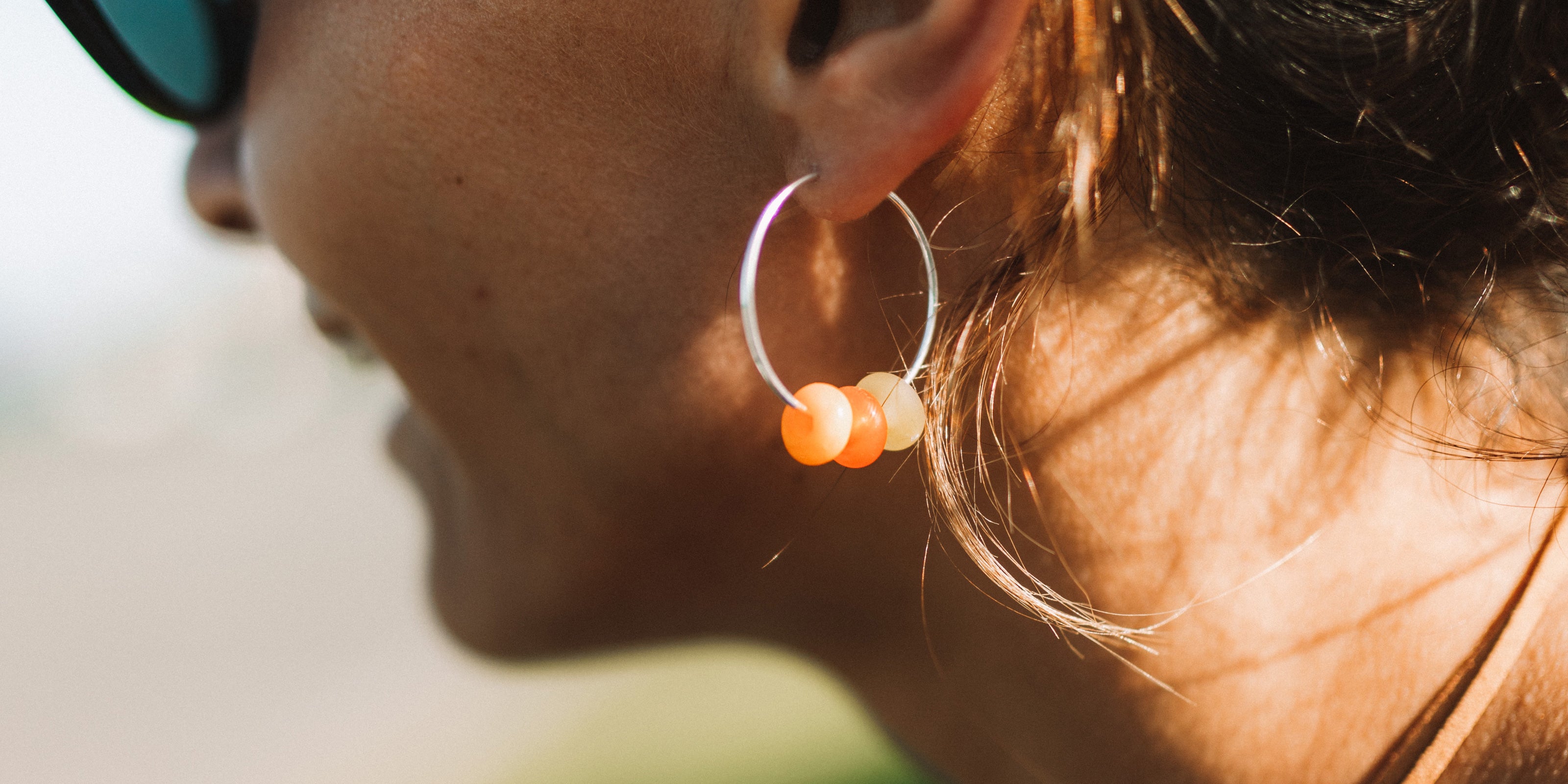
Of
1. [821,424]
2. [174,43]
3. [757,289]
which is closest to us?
[821,424]

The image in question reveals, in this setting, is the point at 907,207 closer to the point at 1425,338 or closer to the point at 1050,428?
the point at 1050,428

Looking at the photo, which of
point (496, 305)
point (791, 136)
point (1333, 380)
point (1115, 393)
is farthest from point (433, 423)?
point (1333, 380)

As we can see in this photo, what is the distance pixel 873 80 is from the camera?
0.43 m

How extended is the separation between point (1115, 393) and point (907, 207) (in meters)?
0.18

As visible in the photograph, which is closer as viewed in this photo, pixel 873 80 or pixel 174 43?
pixel 873 80

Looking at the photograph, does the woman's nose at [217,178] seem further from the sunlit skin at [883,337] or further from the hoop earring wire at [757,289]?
the hoop earring wire at [757,289]

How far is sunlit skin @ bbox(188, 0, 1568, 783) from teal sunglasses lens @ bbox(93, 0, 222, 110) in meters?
0.09

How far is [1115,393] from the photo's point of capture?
1.70 feet

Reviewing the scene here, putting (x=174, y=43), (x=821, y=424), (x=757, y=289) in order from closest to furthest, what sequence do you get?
1. (x=821, y=424)
2. (x=757, y=289)
3. (x=174, y=43)

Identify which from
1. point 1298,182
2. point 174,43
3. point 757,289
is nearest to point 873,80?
point 757,289

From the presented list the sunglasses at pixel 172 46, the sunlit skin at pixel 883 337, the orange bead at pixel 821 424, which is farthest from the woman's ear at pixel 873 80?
the sunglasses at pixel 172 46

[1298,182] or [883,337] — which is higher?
[1298,182]

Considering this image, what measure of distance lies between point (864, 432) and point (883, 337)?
0.14 metres

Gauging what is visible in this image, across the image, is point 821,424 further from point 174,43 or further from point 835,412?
point 174,43
